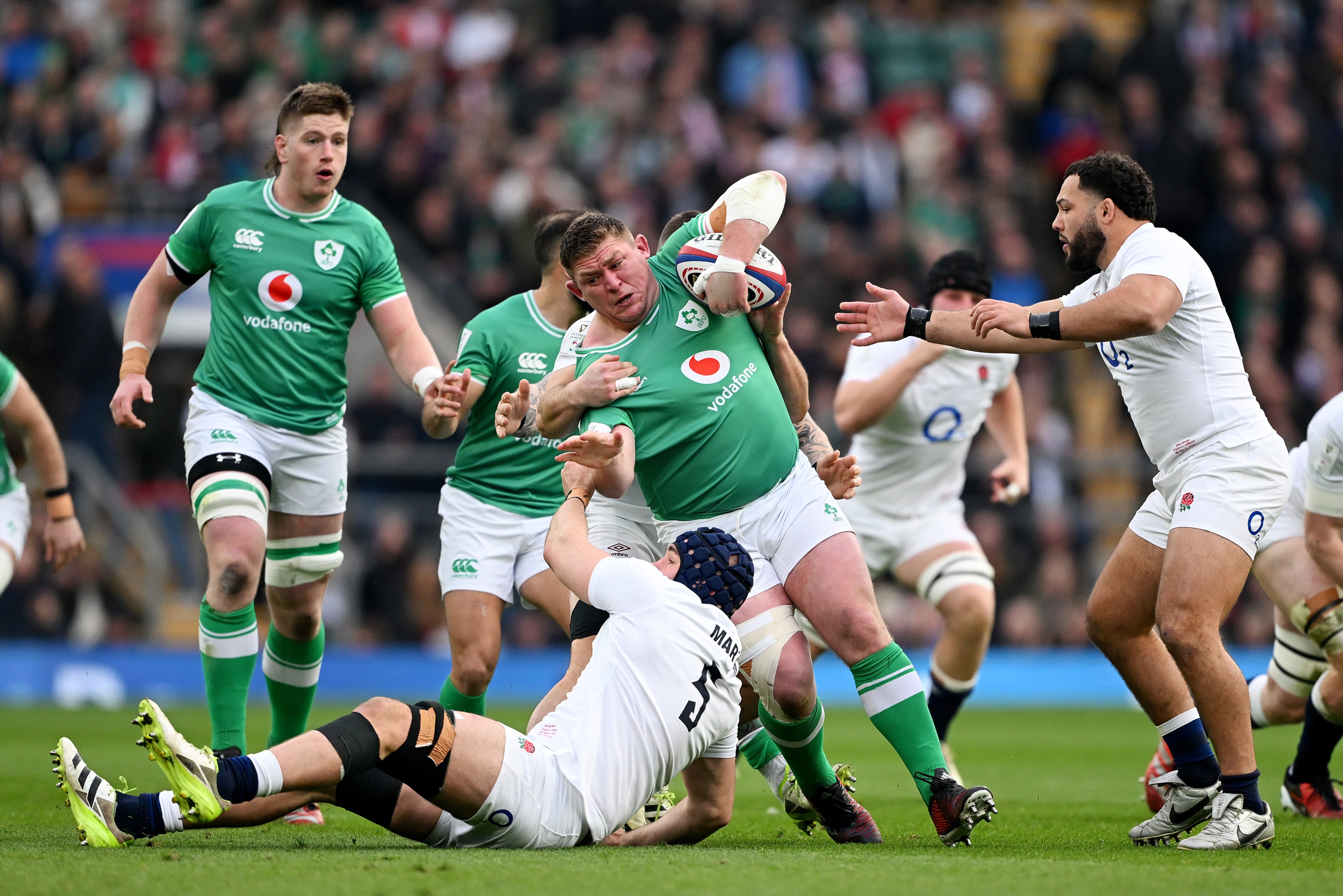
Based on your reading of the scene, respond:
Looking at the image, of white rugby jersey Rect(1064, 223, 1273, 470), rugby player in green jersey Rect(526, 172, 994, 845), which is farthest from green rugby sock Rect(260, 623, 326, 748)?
white rugby jersey Rect(1064, 223, 1273, 470)

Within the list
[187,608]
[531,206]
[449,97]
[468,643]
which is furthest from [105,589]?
[468,643]

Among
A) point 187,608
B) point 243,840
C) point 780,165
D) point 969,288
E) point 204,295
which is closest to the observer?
point 243,840

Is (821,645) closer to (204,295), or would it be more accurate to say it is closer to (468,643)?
(468,643)

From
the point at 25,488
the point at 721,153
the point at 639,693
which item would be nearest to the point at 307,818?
the point at 25,488

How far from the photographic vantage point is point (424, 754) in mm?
4988

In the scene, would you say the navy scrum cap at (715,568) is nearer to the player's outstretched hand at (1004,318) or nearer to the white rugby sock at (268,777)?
the white rugby sock at (268,777)

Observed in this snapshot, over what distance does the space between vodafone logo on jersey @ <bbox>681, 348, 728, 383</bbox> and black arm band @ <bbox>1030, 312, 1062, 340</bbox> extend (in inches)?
48.4

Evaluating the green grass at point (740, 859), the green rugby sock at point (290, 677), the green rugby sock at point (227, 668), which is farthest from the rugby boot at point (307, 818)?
the green rugby sock at point (290, 677)

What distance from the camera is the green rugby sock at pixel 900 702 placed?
5.98 metres

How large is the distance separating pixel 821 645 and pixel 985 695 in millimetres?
7994

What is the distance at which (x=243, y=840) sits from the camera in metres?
6.05

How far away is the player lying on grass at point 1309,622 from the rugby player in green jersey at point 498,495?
3177mm

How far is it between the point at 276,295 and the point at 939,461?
13.4 feet

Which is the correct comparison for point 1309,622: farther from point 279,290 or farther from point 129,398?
point 129,398
